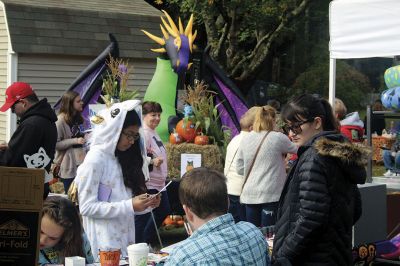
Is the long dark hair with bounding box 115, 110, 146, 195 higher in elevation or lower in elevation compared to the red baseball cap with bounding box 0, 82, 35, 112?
lower

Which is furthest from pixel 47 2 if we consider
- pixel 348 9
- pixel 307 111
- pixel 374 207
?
pixel 307 111

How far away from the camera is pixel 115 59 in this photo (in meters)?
10.7

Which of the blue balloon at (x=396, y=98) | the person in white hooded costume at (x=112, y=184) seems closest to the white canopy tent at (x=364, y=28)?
the blue balloon at (x=396, y=98)

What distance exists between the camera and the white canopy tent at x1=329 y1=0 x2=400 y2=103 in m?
5.95

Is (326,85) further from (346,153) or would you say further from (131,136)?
(346,153)

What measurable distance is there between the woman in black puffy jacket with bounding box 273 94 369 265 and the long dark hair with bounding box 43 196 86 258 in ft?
3.62

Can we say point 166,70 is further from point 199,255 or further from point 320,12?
point 320,12

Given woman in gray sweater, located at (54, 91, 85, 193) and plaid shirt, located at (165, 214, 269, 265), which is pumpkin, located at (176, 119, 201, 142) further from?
plaid shirt, located at (165, 214, 269, 265)

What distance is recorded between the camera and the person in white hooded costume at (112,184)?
14.2 ft

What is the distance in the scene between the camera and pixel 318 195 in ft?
12.5

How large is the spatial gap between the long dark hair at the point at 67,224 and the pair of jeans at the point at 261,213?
3379 mm

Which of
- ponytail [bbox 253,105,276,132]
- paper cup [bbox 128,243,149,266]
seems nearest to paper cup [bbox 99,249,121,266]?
paper cup [bbox 128,243,149,266]

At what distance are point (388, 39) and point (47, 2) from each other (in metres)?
10.1

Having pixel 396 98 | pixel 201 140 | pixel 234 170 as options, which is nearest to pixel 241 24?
pixel 201 140
